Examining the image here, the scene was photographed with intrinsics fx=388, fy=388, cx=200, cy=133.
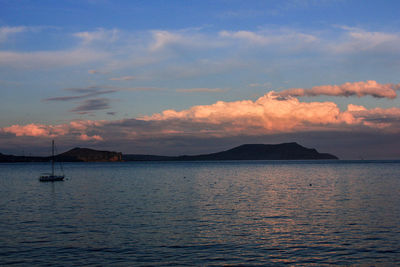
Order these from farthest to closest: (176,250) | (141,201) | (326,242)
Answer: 1. (141,201)
2. (326,242)
3. (176,250)

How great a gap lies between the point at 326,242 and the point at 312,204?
2438 cm

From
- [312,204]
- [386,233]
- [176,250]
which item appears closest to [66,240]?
[176,250]

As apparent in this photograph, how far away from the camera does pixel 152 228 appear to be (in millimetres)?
36750

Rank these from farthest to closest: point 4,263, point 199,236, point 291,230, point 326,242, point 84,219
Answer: point 84,219 → point 291,230 → point 199,236 → point 326,242 → point 4,263

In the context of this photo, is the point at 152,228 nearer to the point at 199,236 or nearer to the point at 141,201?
the point at 199,236

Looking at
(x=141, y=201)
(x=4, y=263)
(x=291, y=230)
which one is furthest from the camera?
(x=141, y=201)

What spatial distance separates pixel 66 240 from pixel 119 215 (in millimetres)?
13158

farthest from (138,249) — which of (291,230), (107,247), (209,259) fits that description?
(291,230)

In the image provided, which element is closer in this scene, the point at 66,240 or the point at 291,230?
the point at 66,240

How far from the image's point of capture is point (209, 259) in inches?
1036

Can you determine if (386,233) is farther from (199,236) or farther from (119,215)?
(119,215)

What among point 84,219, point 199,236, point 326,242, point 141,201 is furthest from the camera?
point 141,201

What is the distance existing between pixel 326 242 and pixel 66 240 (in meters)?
21.2

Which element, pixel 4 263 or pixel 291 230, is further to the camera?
pixel 291 230
